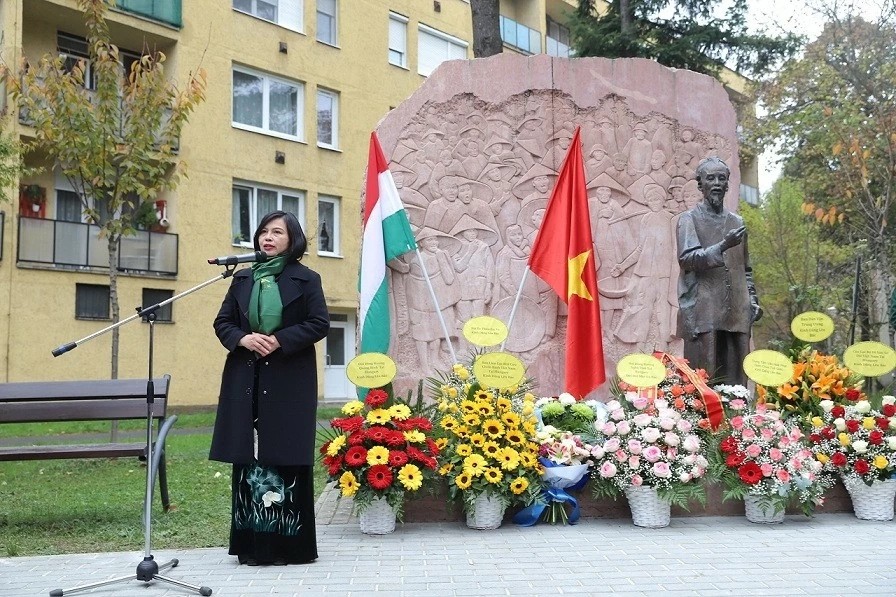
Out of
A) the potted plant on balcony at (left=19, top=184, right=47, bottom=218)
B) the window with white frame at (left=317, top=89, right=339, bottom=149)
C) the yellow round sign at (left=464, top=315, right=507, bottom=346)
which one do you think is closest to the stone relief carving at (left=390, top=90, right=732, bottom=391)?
the yellow round sign at (left=464, top=315, right=507, bottom=346)

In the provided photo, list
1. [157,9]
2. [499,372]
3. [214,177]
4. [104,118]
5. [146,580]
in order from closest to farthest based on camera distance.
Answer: [146,580]
[499,372]
[104,118]
[157,9]
[214,177]

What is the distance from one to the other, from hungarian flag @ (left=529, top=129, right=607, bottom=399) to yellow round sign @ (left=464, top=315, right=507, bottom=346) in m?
1.42

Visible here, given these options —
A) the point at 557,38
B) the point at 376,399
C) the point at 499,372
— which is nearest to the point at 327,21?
the point at 557,38

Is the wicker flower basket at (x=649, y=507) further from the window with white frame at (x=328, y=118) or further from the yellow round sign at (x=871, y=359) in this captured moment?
the window with white frame at (x=328, y=118)

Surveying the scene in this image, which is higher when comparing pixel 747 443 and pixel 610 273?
pixel 610 273

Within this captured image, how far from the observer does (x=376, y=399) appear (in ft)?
20.7

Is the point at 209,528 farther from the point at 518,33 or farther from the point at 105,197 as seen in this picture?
the point at 518,33

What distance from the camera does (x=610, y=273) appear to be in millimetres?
8844

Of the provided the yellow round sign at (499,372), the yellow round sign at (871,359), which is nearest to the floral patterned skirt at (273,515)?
the yellow round sign at (499,372)

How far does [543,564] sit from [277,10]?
20.0 meters

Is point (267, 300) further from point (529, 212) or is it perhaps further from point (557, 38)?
point (557, 38)

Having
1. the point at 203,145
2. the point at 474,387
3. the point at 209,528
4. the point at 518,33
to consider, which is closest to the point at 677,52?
the point at 518,33

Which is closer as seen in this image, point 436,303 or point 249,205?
point 436,303

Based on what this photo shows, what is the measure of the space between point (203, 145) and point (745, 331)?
51.9 feet
